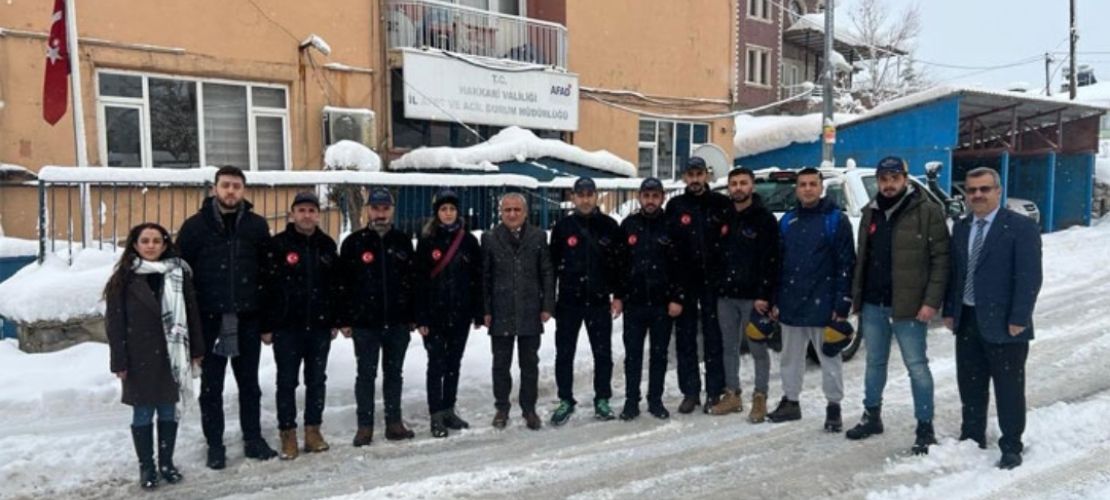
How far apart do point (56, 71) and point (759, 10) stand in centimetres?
3179

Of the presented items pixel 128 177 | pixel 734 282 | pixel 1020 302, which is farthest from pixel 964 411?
pixel 128 177

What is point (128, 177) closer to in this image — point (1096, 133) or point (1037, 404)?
point (1037, 404)

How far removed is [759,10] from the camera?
3562cm

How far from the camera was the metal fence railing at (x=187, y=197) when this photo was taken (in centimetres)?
662

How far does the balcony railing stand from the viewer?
13.5 metres

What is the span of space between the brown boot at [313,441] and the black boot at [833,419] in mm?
3543

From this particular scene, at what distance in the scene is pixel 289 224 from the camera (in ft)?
17.1

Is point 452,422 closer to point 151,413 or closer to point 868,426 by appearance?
point 151,413

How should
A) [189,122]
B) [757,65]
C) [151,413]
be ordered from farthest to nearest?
[757,65]
[189,122]
[151,413]

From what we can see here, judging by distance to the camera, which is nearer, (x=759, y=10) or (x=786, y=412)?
(x=786, y=412)

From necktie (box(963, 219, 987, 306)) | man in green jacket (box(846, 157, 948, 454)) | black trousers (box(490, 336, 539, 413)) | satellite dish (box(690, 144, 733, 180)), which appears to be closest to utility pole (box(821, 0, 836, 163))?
satellite dish (box(690, 144, 733, 180))

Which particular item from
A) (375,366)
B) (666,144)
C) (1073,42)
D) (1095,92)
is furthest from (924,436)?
(1095,92)

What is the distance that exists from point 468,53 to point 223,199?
1009 cm

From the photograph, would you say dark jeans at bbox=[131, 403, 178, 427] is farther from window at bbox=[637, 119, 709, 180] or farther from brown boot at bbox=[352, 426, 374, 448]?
window at bbox=[637, 119, 709, 180]
